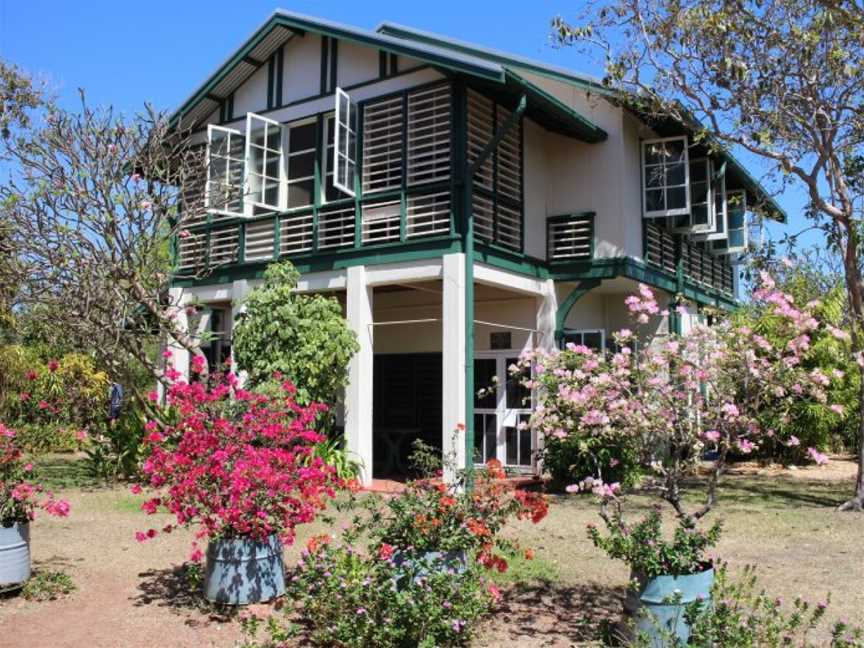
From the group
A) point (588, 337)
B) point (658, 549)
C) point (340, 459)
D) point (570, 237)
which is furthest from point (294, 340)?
point (658, 549)

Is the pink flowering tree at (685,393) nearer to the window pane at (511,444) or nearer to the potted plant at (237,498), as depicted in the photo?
the potted plant at (237,498)

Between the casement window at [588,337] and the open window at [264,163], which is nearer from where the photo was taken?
the open window at [264,163]

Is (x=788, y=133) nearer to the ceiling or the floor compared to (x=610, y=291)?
nearer to the ceiling

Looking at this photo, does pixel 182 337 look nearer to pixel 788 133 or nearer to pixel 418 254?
pixel 418 254

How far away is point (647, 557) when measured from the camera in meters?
4.62

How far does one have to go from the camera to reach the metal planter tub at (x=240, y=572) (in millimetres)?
5680

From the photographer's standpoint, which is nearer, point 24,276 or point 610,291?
point 24,276

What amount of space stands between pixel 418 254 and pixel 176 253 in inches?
243

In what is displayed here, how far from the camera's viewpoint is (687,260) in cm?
1617

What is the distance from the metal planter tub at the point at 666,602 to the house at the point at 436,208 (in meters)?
6.22

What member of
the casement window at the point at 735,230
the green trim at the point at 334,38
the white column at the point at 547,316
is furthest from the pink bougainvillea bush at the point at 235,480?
the casement window at the point at 735,230

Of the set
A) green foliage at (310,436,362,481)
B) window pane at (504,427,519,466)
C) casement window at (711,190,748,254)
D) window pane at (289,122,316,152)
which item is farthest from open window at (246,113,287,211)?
casement window at (711,190,748,254)

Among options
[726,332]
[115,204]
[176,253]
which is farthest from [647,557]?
[176,253]

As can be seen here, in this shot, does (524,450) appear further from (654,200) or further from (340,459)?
(654,200)
